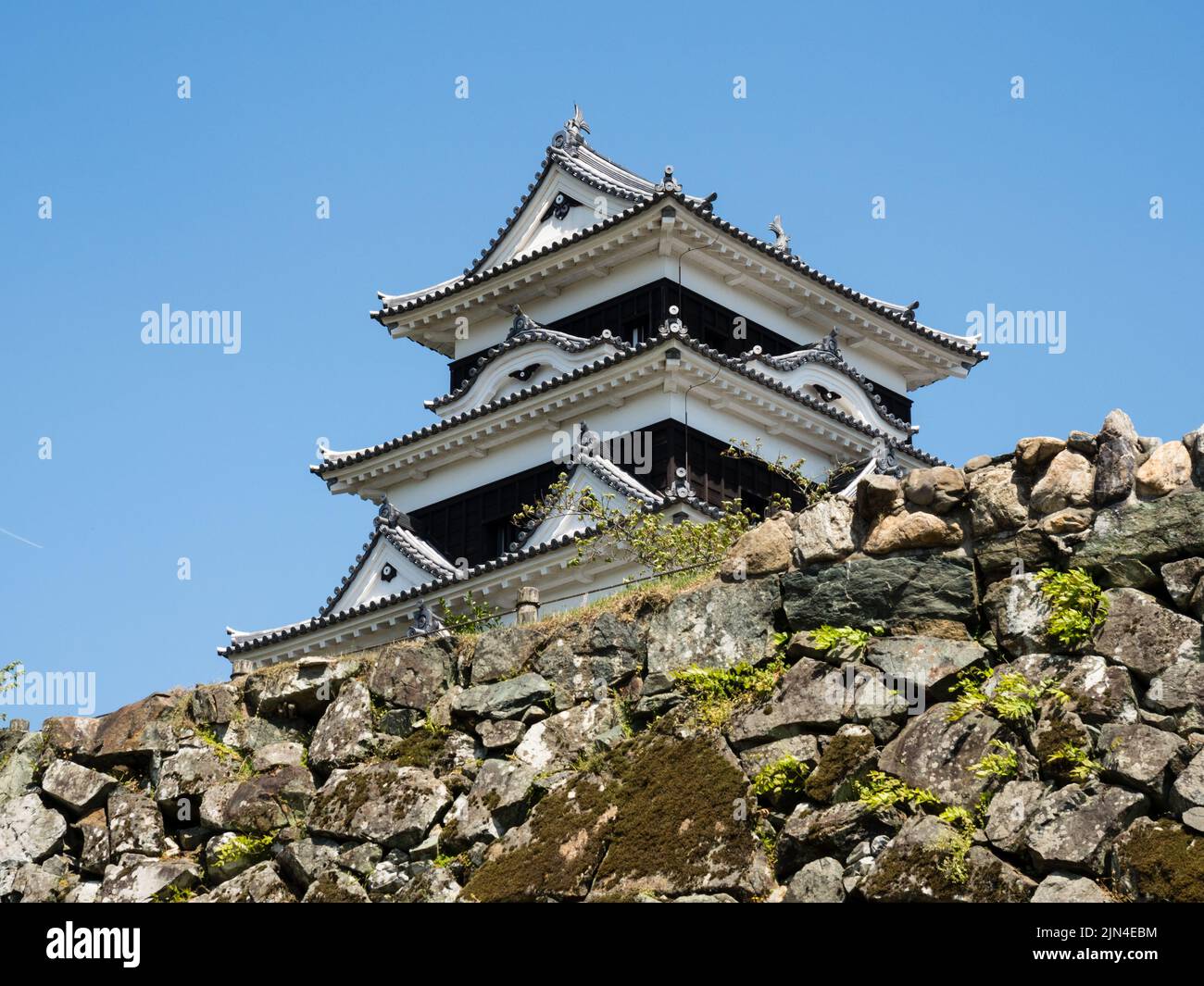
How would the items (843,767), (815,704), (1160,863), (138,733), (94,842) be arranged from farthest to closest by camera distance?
1. (138,733)
2. (94,842)
3. (815,704)
4. (843,767)
5. (1160,863)

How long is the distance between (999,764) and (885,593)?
90.0 inches

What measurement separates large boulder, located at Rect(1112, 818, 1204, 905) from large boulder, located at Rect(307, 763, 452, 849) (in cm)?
691

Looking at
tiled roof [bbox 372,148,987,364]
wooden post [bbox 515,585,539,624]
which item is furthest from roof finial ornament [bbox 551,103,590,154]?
wooden post [bbox 515,585,539,624]

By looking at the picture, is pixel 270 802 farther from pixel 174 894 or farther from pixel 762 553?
pixel 762 553

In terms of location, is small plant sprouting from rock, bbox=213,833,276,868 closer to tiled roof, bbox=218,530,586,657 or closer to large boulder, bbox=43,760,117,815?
large boulder, bbox=43,760,117,815

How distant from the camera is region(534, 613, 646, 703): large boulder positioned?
1753 centimetres

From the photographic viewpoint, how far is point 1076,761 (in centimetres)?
1422

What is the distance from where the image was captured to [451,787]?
17438 millimetres

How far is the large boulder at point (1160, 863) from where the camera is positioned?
12.9m

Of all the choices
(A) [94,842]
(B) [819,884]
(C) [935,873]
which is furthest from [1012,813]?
(A) [94,842]
